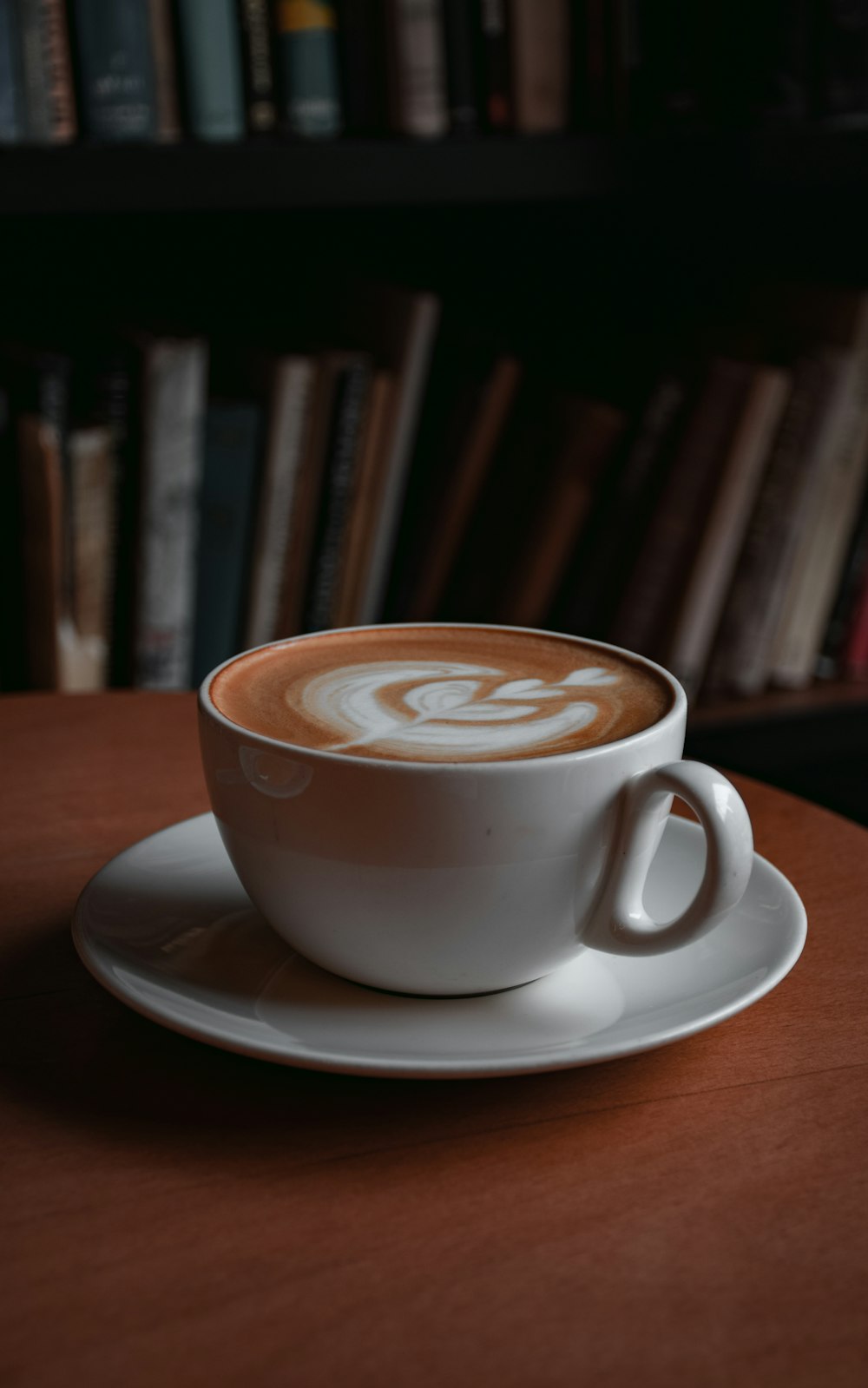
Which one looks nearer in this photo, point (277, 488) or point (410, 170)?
point (410, 170)

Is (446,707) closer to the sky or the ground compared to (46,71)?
closer to the ground

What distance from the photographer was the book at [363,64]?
109 centimetres

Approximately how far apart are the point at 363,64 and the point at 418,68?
45mm

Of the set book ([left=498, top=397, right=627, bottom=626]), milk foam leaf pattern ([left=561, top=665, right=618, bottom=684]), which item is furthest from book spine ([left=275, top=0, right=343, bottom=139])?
milk foam leaf pattern ([left=561, top=665, right=618, bottom=684])

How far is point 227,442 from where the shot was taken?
47.1 inches

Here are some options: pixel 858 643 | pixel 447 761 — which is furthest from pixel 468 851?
pixel 858 643

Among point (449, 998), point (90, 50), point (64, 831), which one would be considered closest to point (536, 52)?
point (90, 50)

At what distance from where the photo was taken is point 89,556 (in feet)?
3.82

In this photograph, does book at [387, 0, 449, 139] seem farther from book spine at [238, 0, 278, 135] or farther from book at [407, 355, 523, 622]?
book at [407, 355, 523, 622]

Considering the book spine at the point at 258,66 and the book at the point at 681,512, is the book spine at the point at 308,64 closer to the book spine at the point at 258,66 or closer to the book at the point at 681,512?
the book spine at the point at 258,66

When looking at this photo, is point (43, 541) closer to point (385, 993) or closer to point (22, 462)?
point (22, 462)

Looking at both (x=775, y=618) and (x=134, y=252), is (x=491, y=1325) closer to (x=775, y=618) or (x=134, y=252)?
(x=775, y=618)

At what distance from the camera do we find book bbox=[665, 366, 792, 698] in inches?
48.8

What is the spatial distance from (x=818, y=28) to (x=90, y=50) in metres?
0.61
